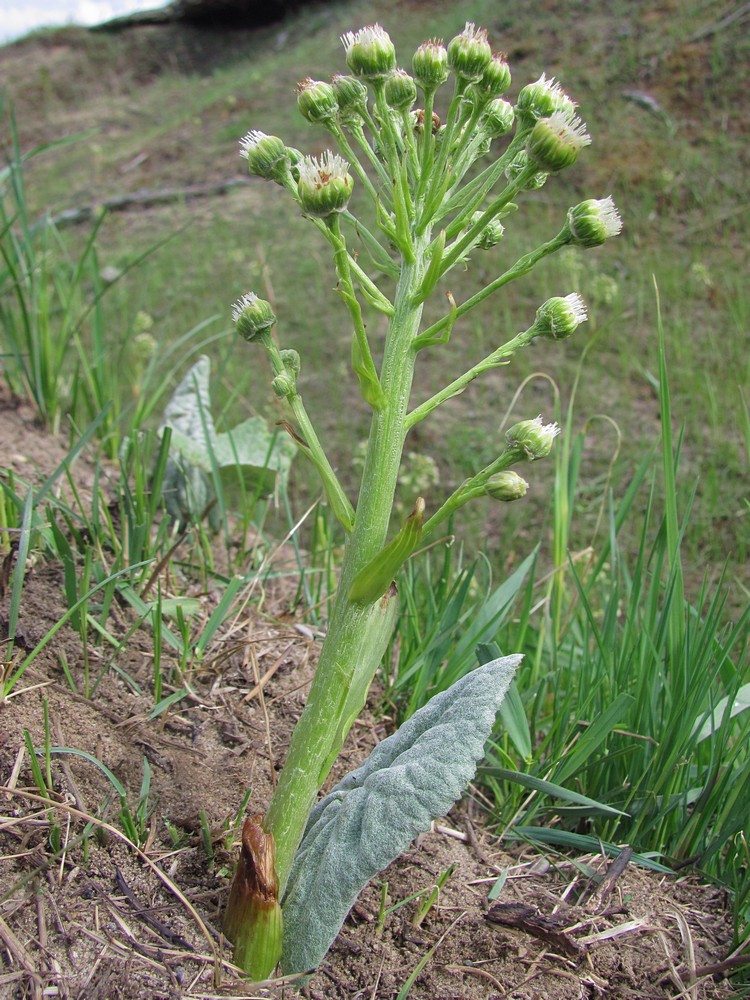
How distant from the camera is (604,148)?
6.97 metres

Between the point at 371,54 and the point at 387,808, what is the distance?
1.12 meters

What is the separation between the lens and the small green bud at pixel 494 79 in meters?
1.23

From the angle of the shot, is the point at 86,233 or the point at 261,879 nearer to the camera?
the point at 261,879

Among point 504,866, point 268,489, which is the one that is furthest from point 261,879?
point 268,489

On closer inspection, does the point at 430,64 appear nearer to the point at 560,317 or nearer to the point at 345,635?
the point at 560,317

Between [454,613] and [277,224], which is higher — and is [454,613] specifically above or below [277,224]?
below

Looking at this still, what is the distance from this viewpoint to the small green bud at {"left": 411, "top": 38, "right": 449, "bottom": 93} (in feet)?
4.10

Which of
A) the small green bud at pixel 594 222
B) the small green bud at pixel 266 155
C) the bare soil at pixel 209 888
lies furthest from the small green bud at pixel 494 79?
the bare soil at pixel 209 888

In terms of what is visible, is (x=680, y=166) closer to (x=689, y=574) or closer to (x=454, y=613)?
(x=689, y=574)

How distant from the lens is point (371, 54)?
1238 mm

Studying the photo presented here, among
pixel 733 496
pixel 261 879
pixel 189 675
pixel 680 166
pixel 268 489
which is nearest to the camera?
pixel 261 879

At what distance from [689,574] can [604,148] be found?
4644 millimetres

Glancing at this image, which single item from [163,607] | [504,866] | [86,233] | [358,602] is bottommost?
[504,866]

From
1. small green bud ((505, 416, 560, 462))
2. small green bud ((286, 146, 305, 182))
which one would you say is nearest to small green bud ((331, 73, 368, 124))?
small green bud ((286, 146, 305, 182))
